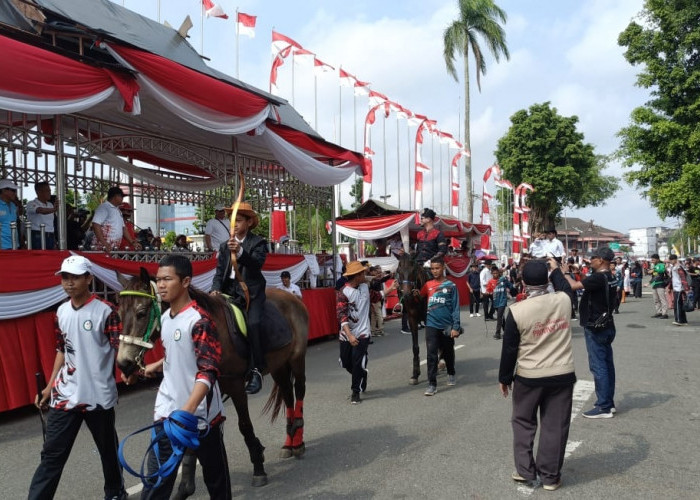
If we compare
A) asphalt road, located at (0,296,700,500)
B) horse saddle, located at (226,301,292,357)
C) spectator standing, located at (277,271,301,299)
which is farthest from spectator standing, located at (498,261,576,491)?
spectator standing, located at (277,271,301,299)

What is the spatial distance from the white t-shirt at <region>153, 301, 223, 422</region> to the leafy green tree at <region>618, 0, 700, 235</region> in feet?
69.3

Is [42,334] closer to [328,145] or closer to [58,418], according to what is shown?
[58,418]

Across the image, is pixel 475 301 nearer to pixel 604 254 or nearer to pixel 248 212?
pixel 604 254

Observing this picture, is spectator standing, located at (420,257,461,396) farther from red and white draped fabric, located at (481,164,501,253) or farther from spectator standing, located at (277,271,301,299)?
Answer: red and white draped fabric, located at (481,164,501,253)

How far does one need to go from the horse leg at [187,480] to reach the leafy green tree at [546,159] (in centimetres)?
3687

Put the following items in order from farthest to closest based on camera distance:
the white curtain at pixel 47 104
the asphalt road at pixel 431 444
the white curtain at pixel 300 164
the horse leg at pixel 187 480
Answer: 1. the white curtain at pixel 300 164
2. the white curtain at pixel 47 104
3. the asphalt road at pixel 431 444
4. the horse leg at pixel 187 480

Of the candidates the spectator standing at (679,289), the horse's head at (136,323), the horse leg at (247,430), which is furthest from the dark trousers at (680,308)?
the horse's head at (136,323)

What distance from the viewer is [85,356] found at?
369cm

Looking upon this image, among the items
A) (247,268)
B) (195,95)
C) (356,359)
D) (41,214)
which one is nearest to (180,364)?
(247,268)

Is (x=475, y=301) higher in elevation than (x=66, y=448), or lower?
lower

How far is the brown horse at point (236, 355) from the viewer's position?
11.0 feet

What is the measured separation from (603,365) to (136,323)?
499 cm

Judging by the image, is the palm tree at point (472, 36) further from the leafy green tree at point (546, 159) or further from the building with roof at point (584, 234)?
the building with roof at point (584, 234)

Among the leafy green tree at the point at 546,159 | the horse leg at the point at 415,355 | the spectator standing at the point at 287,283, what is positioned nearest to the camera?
the horse leg at the point at 415,355
